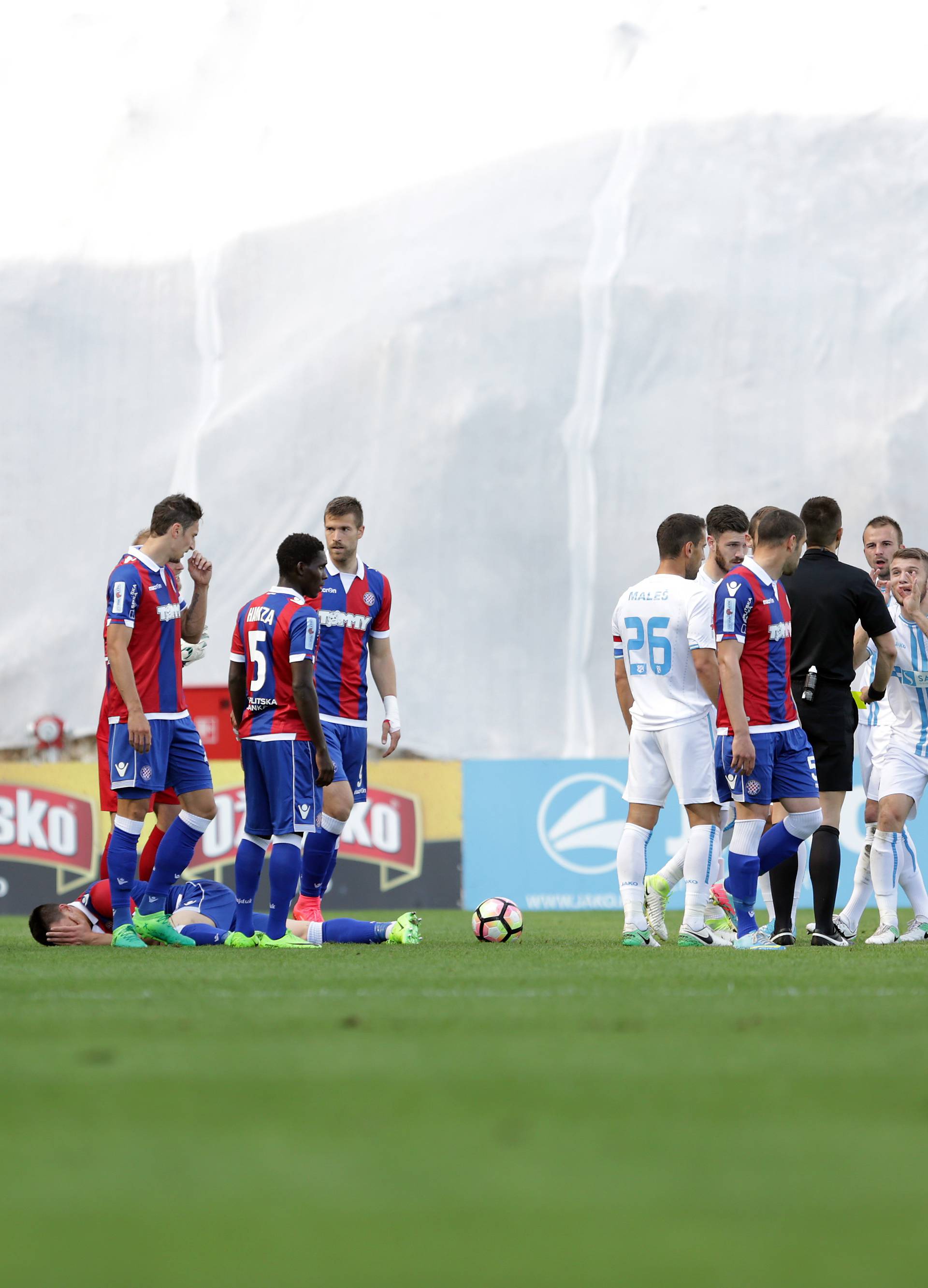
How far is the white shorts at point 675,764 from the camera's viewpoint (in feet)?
24.7

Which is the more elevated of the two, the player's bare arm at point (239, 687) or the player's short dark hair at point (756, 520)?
the player's short dark hair at point (756, 520)

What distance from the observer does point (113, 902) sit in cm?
772

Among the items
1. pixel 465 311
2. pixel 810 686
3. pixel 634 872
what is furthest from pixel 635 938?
pixel 465 311

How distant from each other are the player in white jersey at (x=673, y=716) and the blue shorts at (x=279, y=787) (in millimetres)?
1434

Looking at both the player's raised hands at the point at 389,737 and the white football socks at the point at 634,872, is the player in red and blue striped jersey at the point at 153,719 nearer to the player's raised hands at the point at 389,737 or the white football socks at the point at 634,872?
the player's raised hands at the point at 389,737

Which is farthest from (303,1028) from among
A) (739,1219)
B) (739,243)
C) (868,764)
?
(739,243)

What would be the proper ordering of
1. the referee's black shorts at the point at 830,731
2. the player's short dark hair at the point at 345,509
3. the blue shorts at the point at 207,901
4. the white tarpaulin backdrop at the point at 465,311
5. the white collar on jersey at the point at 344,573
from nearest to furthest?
the referee's black shorts at the point at 830,731 < the blue shorts at the point at 207,901 < the player's short dark hair at the point at 345,509 < the white collar on jersey at the point at 344,573 < the white tarpaulin backdrop at the point at 465,311

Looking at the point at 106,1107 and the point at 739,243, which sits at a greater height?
the point at 739,243

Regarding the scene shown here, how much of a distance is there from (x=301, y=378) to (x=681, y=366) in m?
5.77

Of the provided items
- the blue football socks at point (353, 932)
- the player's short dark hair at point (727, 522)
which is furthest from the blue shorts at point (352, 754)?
the player's short dark hair at point (727, 522)

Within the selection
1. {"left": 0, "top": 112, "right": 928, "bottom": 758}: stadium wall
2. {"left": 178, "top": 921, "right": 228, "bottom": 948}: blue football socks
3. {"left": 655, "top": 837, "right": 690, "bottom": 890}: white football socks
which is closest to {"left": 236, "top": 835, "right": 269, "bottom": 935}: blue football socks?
{"left": 178, "top": 921, "right": 228, "bottom": 948}: blue football socks

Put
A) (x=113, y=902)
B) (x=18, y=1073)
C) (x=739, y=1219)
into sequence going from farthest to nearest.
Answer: (x=113, y=902) → (x=18, y=1073) → (x=739, y=1219)

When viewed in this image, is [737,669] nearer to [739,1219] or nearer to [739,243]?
[739,1219]

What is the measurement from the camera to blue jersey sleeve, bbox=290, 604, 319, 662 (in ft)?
24.2
